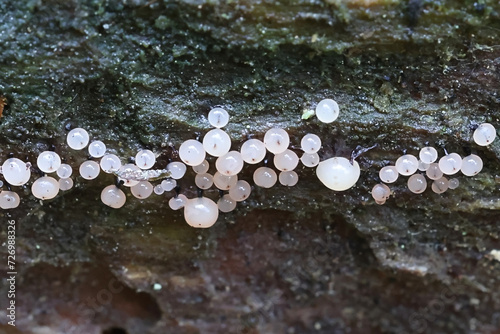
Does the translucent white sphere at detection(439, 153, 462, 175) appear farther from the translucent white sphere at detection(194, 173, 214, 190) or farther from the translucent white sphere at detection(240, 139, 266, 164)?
the translucent white sphere at detection(194, 173, 214, 190)

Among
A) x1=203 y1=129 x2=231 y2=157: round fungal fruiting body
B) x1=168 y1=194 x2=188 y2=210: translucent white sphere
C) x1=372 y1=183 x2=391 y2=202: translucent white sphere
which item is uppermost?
x1=203 y1=129 x2=231 y2=157: round fungal fruiting body

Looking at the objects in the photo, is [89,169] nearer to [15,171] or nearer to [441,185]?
[15,171]

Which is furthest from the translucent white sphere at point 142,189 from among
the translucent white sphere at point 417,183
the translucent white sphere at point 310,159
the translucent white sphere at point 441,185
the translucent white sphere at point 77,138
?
the translucent white sphere at point 441,185

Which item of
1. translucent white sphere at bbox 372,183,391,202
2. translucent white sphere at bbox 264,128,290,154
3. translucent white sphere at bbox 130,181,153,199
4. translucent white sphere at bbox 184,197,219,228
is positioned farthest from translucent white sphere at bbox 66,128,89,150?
translucent white sphere at bbox 372,183,391,202

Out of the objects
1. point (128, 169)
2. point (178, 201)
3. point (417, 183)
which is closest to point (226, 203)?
point (178, 201)

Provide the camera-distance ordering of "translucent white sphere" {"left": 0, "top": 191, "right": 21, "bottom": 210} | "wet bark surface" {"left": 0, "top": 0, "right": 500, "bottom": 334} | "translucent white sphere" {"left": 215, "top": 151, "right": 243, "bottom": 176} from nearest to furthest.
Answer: "wet bark surface" {"left": 0, "top": 0, "right": 500, "bottom": 334} < "translucent white sphere" {"left": 215, "top": 151, "right": 243, "bottom": 176} < "translucent white sphere" {"left": 0, "top": 191, "right": 21, "bottom": 210}

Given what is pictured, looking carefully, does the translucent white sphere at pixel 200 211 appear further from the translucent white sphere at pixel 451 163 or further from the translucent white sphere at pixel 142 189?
the translucent white sphere at pixel 451 163
